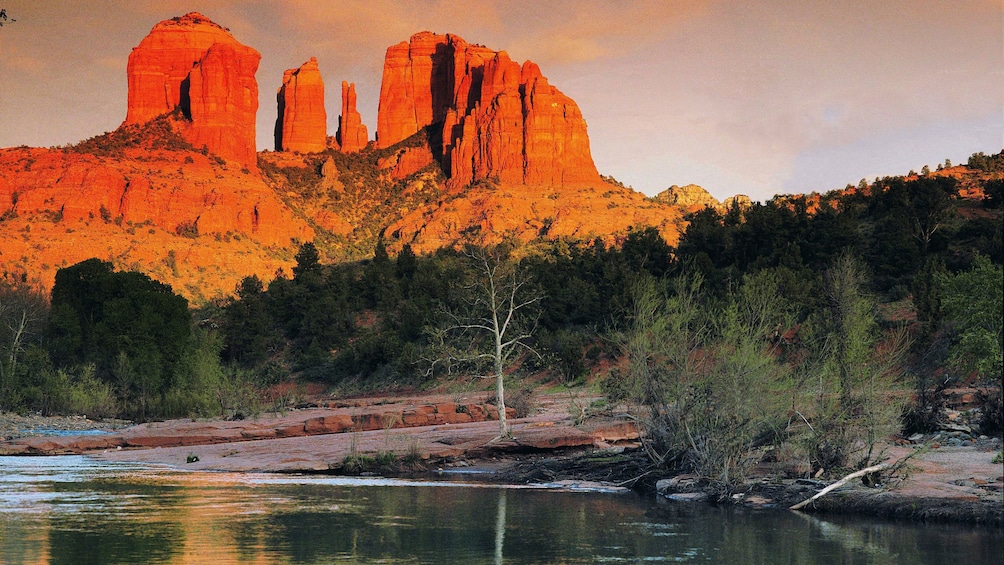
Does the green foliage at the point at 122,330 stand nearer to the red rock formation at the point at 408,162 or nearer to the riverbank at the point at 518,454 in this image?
the riverbank at the point at 518,454

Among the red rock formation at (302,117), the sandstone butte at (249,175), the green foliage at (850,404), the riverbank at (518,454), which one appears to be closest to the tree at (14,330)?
the riverbank at (518,454)

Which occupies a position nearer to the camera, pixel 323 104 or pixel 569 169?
pixel 569 169

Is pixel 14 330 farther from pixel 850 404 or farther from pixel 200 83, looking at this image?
pixel 200 83

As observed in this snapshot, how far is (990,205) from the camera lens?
57.7 meters

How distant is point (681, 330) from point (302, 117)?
158085 millimetres

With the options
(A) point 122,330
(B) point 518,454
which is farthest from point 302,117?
(B) point 518,454

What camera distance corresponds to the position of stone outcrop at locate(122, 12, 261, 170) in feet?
498

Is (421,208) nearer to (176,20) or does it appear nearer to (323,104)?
(323,104)

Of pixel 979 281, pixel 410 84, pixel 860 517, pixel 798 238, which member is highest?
pixel 410 84

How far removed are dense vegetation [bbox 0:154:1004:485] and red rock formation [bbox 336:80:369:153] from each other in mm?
90334

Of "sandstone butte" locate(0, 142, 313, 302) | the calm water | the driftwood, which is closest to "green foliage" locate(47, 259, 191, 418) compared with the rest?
the calm water

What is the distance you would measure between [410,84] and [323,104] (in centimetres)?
1673

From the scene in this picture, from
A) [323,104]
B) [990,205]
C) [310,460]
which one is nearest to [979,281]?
[310,460]

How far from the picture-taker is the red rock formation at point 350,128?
575 ft
